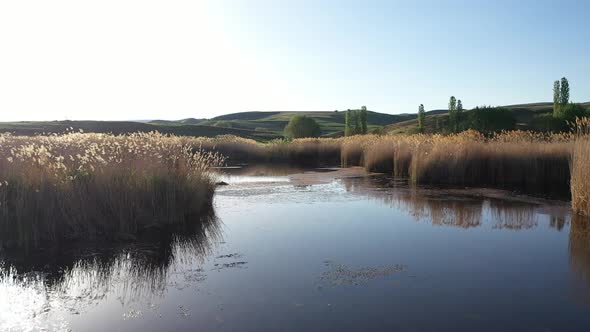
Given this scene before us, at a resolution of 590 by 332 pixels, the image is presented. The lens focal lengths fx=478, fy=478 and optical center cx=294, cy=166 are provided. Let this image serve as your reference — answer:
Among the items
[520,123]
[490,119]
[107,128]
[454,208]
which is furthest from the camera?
[520,123]

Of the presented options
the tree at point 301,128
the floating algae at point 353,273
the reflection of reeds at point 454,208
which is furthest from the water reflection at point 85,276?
the tree at point 301,128

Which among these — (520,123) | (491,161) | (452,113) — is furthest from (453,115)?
(491,161)

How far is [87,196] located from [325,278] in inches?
185

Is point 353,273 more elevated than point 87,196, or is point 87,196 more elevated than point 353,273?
point 87,196

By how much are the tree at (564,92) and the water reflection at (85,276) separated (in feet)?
209

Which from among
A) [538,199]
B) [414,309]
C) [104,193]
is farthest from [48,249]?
[538,199]

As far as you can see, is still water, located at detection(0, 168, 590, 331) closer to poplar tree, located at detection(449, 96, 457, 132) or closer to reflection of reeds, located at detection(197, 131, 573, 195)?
reflection of reeds, located at detection(197, 131, 573, 195)

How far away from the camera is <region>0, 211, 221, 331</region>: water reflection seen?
16.8ft

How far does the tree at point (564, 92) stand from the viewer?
60.4 metres

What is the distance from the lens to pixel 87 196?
8.40 metres

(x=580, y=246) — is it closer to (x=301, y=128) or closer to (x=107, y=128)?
(x=301, y=128)

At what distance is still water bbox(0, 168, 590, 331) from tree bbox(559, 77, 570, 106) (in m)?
58.5

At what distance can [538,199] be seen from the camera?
12.1m

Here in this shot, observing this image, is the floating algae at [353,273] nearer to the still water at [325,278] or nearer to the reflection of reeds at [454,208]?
the still water at [325,278]
